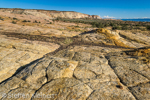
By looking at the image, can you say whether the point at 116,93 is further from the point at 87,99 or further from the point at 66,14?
the point at 66,14

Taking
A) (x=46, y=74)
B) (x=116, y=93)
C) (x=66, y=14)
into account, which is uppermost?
(x=66, y=14)

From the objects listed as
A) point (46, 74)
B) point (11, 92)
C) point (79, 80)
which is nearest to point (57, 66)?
point (46, 74)

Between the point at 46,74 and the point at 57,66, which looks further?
the point at 57,66

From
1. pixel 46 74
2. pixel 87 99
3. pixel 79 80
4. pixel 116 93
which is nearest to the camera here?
pixel 87 99

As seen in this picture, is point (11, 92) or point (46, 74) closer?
point (11, 92)

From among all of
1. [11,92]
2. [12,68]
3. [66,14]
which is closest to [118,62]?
[11,92]

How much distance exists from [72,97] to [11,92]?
2.87 metres

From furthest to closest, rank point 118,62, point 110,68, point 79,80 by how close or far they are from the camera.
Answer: point 118,62
point 110,68
point 79,80

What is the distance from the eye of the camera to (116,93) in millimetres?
3689

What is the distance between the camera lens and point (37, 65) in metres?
5.39

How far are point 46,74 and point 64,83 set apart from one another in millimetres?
1291

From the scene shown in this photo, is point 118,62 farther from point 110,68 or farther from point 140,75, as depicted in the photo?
point 140,75

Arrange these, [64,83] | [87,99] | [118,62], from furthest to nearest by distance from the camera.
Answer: [118,62] < [64,83] < [87,99]

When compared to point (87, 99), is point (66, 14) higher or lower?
higher
